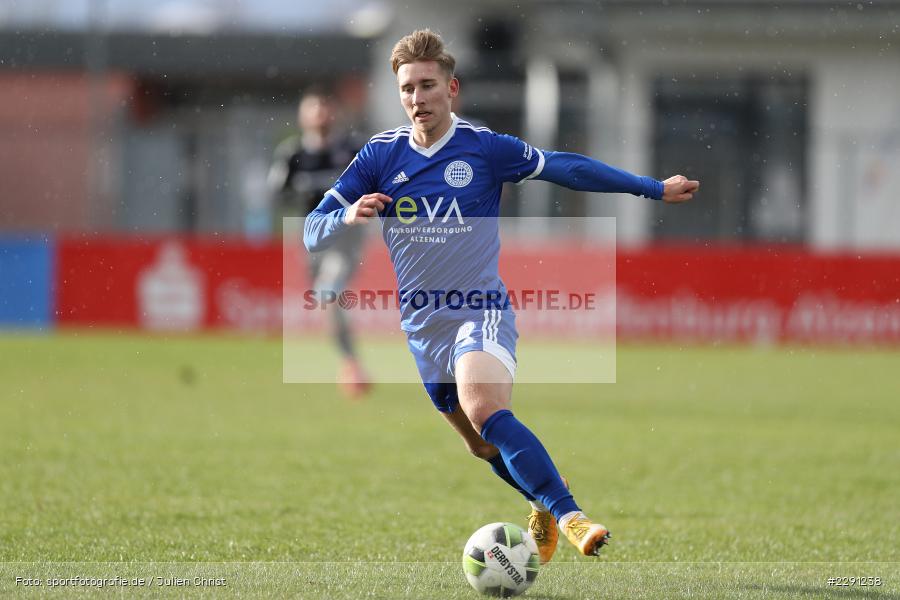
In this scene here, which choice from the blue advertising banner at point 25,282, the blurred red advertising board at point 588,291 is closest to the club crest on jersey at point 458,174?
the blurred red advertising board at point 588,291

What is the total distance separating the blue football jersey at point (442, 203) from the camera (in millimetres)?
4703

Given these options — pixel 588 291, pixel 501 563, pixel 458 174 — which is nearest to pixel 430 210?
pixel 458 174

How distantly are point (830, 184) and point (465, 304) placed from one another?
14.9 meters

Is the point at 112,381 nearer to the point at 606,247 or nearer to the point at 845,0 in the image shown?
the point at 606,247

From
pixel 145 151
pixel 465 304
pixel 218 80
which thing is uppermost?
pixel 218 80

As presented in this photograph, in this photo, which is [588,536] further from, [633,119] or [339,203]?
[633,119]

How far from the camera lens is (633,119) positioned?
19562 millimetres

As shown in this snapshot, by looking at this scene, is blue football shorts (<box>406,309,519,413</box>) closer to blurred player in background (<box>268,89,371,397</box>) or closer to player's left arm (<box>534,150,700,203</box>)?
player's left arm (<box>534,150,700,203</box>)

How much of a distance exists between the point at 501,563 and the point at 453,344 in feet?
2.88

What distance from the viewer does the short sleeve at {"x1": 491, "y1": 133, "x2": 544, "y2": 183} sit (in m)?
4.75

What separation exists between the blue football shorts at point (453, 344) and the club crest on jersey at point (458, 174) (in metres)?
0.50

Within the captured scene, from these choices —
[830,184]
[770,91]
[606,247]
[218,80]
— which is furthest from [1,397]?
[218,80]

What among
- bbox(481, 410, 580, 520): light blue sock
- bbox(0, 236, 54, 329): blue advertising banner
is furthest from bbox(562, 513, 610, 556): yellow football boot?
bbox(0, 236, 54, 329): blue advertising banner

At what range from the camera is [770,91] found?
67.9 ft
